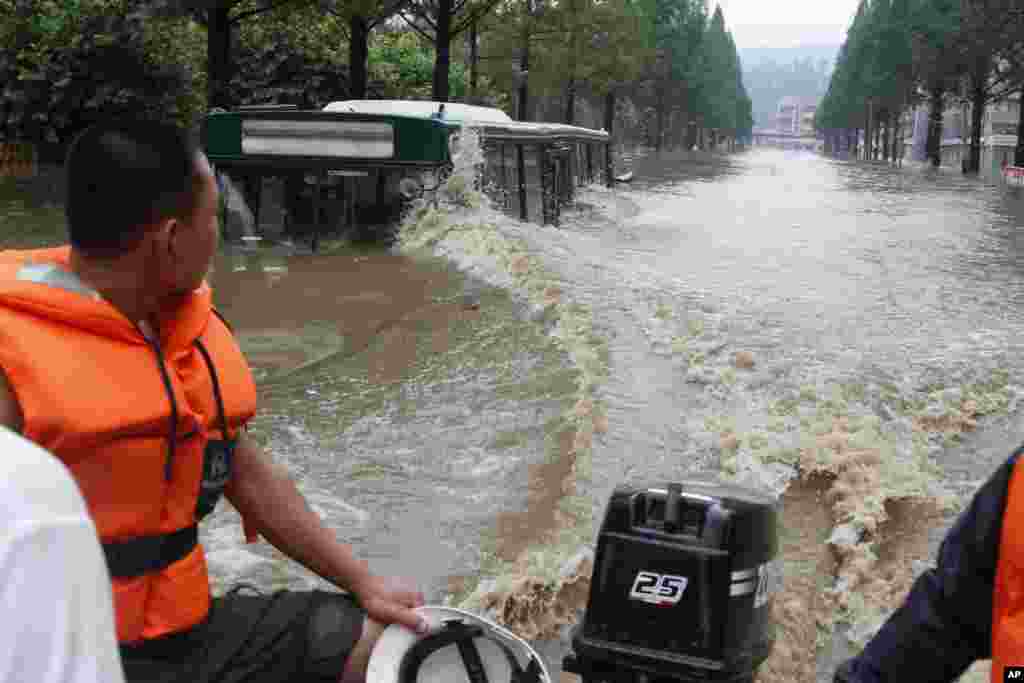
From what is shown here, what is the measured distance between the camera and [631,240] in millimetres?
17750

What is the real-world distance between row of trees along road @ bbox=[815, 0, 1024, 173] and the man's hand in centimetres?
4747

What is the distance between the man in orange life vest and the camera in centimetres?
206

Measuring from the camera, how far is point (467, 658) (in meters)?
2.42

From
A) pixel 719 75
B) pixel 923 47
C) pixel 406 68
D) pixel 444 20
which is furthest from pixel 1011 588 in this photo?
pixel 719 75

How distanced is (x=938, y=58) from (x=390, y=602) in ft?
204

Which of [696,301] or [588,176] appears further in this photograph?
[588,176]

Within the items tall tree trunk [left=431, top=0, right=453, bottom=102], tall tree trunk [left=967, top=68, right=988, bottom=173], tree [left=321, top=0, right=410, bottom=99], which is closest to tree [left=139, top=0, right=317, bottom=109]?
tree [left=321, top=0, right=410, bottom=99]

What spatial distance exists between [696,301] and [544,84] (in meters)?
39.4

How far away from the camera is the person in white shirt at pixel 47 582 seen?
3.21 feet

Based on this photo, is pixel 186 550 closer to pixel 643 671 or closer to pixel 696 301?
pixel 643 671

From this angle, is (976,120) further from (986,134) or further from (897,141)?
(986,134)

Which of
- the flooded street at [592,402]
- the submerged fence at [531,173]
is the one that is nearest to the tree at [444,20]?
the submerged fence at [531,173]

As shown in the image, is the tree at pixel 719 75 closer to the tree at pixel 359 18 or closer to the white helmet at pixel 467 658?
the tree at pixel 359 18

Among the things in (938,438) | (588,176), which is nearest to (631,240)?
(588,176)
